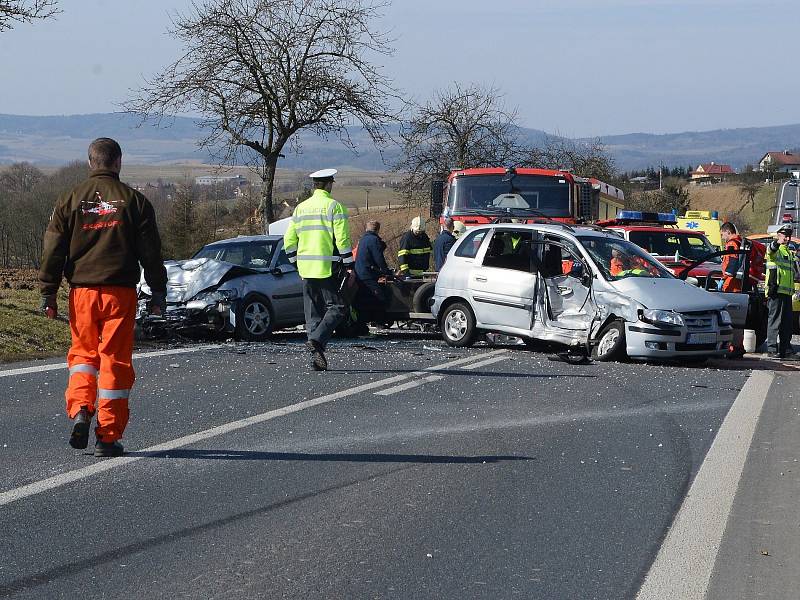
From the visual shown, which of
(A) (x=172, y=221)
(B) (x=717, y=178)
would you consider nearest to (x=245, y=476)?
(A) (x=172, y=221)

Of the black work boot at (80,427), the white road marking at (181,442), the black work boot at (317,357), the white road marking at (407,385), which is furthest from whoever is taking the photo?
the black work boot at (317,357)

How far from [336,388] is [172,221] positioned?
3408 cm

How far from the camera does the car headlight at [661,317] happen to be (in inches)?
551

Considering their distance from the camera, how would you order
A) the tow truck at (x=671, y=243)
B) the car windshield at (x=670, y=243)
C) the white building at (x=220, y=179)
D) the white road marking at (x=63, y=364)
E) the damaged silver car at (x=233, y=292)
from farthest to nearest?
1. the white building at (x=220, y=179)
2. the car windshield at (x=670, y=243)
3. the tow truck at (x=671, y=243)
4. the damaged silver car at (x=233, y=292)
5. the white road marking at (x=63, y=364)

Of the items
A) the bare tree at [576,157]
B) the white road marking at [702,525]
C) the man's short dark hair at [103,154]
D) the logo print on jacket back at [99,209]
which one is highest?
the bare tree at [576,157]

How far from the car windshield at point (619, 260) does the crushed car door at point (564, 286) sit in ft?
0.77

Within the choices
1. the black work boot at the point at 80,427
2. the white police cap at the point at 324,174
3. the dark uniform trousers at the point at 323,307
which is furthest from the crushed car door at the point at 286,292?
the black work boot at the point at 80,427

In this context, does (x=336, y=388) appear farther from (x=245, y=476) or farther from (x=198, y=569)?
(x=198, y=569)

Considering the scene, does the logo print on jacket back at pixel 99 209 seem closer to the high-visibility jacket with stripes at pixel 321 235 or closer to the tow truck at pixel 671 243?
the high-visibility jacket with stripes at pixel 321 235

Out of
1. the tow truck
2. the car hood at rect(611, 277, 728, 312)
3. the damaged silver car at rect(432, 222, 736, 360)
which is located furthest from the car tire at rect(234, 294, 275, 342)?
the tow truck

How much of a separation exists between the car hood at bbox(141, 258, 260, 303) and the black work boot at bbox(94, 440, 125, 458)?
842 cm

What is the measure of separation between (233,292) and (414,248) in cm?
399

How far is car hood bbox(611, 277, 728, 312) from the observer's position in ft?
46.4

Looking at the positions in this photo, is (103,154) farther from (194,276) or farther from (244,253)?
(244,253)
